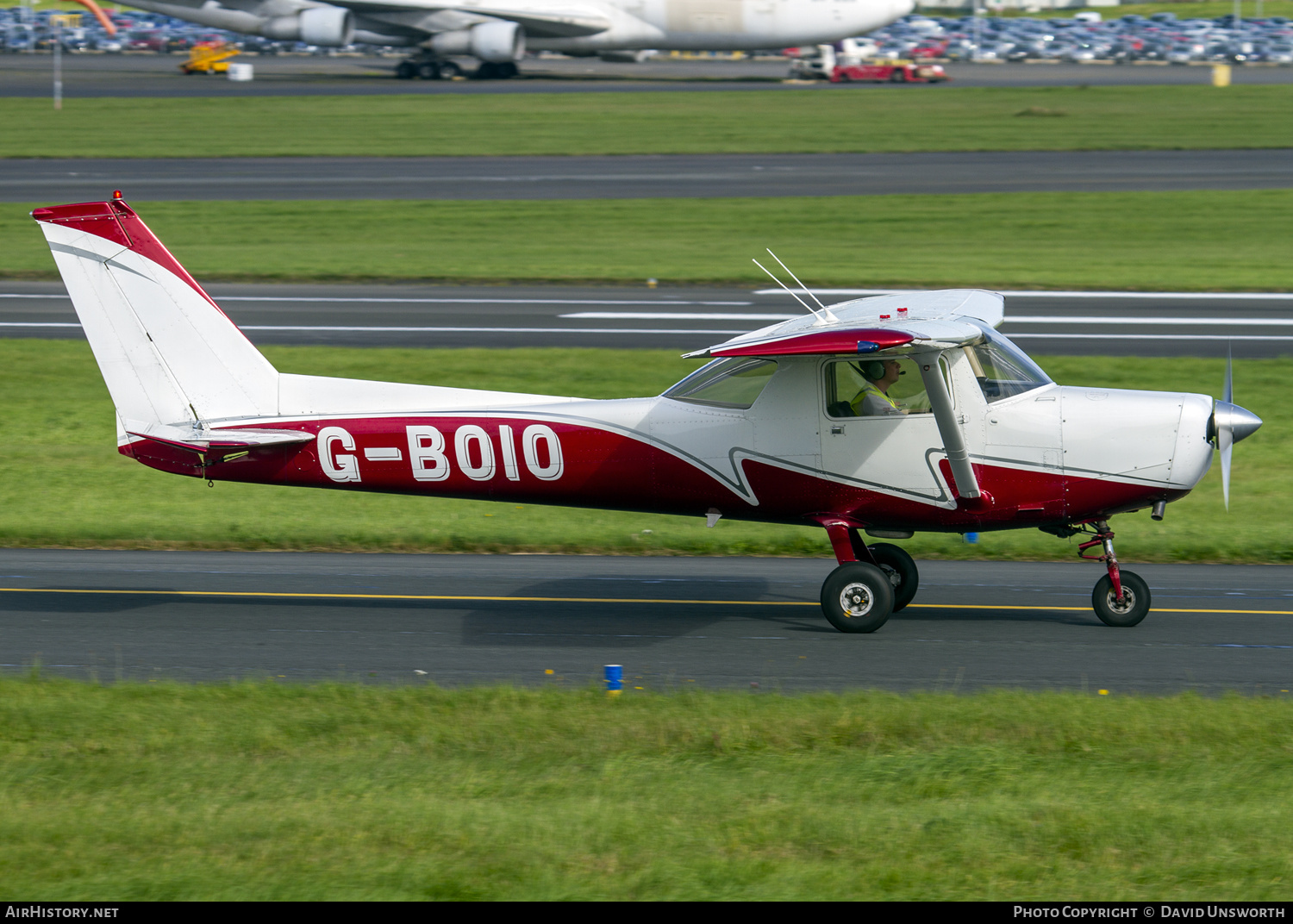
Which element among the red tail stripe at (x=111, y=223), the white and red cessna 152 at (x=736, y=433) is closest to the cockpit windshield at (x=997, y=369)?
the white and red cessna 152 at (x=736, y=433)

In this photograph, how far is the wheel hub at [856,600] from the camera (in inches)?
427

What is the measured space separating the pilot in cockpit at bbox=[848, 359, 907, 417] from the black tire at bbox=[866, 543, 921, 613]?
146 centimetres

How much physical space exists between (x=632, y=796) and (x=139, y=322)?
645 cm

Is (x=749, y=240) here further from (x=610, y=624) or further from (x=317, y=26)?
(x=317, y=26)

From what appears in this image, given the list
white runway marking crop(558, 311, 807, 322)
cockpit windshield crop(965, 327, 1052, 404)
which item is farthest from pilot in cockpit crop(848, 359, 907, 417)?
white runway marking crop(558, 311, 807, 322)

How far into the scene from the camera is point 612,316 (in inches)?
1009

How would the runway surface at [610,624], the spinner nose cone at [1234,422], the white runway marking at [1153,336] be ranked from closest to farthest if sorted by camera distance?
the runway surface at [610,624], the spinner nose cone at [1234,422], the white runway marking at [1153,336]

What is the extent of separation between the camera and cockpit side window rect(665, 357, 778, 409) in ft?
36.0

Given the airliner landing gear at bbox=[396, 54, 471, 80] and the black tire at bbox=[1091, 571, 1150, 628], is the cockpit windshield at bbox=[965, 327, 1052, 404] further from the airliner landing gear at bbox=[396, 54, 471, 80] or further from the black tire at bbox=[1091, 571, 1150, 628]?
the airliner landing gear at bbox=[396, 54, 471, 80]

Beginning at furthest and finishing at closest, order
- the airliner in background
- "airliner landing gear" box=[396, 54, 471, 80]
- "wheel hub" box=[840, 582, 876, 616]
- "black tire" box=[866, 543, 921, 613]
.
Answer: "airliner landing gear" box=[396, 54, 471, 80]
the airliner in background
"black tire" box=[866, 543, 921, 613]
"wheel hub" box=[840, 582, 876, 616]

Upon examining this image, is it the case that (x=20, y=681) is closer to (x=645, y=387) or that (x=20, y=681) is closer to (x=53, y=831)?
(x=53, y=831)

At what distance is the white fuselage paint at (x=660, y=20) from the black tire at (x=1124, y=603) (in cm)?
6453

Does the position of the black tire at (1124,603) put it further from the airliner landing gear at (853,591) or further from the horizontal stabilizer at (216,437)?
the horizontal stabilizer at (216,437)

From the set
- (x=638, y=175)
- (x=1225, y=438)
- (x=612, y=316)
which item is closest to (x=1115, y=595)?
(x=1225, y=438)
